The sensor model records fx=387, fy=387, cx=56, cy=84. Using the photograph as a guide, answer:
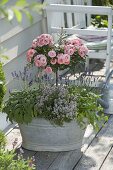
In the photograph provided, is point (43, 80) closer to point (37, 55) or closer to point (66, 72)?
point (37, 55)

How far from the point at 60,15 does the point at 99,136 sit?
6.84 ft

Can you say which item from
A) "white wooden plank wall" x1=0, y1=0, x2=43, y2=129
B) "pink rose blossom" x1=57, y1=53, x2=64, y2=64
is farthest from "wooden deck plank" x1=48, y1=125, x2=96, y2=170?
"white wooden plank wall" x1=0, y1=0, x2=43, y2=129

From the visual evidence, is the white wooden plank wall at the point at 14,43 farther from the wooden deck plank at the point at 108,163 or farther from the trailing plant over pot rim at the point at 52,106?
the wooden deck plank at the point at 108,163

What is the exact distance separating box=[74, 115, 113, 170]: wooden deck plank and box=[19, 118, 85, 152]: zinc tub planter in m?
0.13

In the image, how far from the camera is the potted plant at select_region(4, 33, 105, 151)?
9.73 feet

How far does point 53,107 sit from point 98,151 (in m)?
0.59

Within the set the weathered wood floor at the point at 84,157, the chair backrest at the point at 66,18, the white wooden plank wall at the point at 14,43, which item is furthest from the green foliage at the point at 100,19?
the weathered wood floor at the point at 84,157

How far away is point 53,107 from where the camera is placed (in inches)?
116

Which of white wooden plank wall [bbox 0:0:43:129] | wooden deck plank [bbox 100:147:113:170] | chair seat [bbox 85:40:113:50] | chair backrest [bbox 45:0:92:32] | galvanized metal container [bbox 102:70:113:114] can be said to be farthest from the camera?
chair backrest [bbox 45:0:92:32]

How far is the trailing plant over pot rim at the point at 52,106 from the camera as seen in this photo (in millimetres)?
2951

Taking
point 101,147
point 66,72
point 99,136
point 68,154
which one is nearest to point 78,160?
point 68,154

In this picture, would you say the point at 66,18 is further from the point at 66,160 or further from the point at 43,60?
the point at 66,160

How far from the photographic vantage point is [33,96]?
10.1ft

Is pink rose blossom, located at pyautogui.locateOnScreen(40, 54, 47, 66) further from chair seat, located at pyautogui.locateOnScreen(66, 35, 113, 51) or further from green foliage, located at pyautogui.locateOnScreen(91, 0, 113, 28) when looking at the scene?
green foliage, located at pyautogui.locateOnScreen(91, 0, 113, 28)
